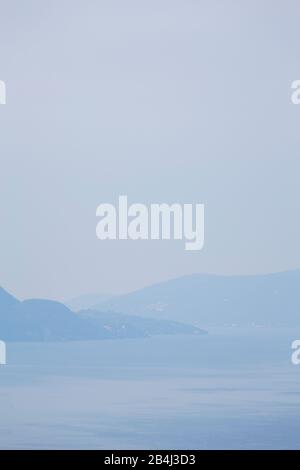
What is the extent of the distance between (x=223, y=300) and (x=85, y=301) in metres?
0.73

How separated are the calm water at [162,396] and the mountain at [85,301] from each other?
0.25 metres

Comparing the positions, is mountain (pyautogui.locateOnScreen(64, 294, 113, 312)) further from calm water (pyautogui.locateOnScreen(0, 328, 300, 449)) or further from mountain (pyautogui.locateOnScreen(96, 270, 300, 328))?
calm water (pyautogui.locateOnScreen(0, 328, 300, 449))

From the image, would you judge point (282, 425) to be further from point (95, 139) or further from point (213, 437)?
point (95, 139)

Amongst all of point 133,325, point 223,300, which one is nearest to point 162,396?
point 133,325

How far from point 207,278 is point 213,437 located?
0.83 m

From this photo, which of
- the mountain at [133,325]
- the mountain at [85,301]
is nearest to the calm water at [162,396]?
the mountain at [133,325]

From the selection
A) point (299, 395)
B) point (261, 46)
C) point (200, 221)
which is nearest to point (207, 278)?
point (200, 221)

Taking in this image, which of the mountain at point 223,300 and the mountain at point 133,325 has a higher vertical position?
the mountain at point 223,300

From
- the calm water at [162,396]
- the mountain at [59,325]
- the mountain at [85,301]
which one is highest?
the mountain at [85,301]

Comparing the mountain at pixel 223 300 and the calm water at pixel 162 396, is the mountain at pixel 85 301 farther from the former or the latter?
the calm water at pixel 162 396

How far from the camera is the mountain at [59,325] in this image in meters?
6.96

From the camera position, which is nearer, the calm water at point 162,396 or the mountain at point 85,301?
the calm water at point 162,396

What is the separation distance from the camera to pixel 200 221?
6938mm

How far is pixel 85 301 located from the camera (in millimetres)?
7004
